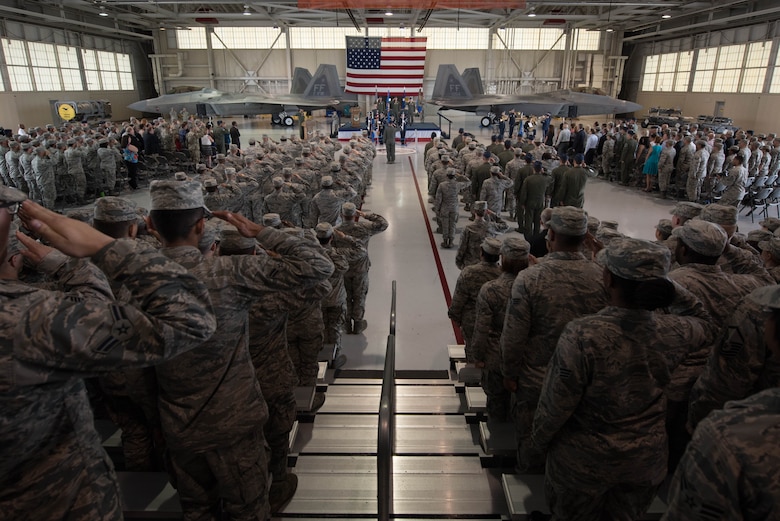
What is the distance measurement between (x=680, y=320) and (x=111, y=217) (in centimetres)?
332

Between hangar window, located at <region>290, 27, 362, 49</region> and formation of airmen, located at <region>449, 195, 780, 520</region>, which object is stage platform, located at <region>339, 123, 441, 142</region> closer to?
hangar window, located at <region>290, 27, 362, 49</region>

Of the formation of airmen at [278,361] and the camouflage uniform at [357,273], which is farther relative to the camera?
the camouflage uniform at [357,273]

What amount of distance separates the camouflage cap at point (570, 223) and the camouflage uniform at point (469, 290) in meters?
1.34

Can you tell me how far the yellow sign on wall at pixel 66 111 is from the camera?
24.2 m

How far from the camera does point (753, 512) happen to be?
115 centimetres

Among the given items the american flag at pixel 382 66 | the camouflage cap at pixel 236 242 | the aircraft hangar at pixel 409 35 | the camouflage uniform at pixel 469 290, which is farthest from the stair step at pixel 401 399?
the aircraft hangar at pixel 409 35

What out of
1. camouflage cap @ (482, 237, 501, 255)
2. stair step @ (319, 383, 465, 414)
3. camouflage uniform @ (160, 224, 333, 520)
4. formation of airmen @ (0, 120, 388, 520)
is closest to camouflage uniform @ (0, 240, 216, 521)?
formation of airmen @ (0, 120, 388, 520)

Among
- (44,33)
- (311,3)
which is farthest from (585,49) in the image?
(44,33)

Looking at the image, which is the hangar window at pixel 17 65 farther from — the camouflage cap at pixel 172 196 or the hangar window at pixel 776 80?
the hangar window at pixel 776 80

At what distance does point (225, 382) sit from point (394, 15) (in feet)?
108

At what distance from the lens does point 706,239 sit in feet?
9.39

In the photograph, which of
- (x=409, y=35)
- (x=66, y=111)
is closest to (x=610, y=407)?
(x=66, y=111)

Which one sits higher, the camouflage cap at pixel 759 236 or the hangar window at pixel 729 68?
the hangar window at pixel 729 68

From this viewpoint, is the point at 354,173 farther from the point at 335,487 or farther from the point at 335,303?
the point at 335,487
